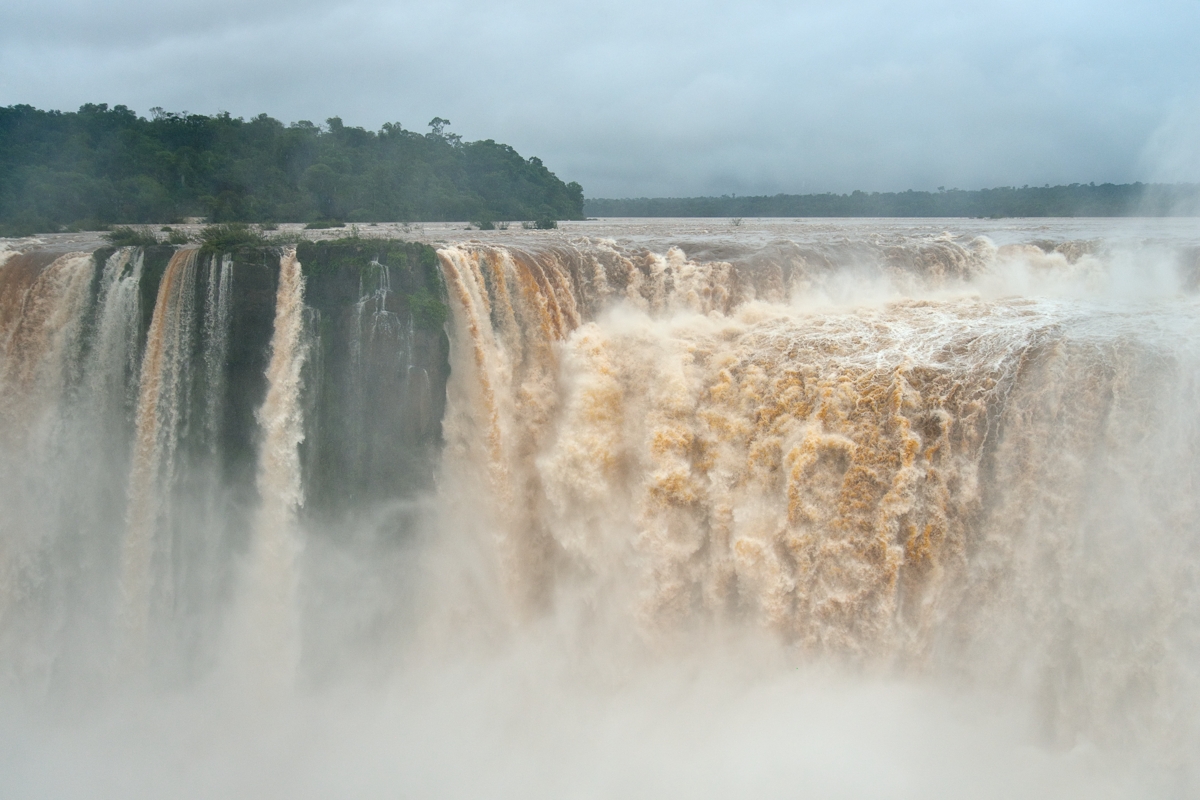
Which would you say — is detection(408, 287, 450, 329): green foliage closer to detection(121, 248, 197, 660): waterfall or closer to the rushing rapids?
the rushing rapids

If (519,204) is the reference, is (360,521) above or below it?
below

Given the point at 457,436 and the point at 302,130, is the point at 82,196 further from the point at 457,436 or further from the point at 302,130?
the point at 457,436

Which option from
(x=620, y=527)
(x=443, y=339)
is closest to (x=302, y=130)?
(x=443, y=339)

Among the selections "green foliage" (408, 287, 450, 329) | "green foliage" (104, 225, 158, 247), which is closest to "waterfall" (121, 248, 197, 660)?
"green foliage" (104, 225, 158, 247)

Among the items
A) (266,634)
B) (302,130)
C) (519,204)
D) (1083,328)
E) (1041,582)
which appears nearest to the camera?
(1041,582)

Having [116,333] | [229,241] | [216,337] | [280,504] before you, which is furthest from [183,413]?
[229,241]

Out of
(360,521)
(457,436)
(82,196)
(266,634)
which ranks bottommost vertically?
(266,634)
